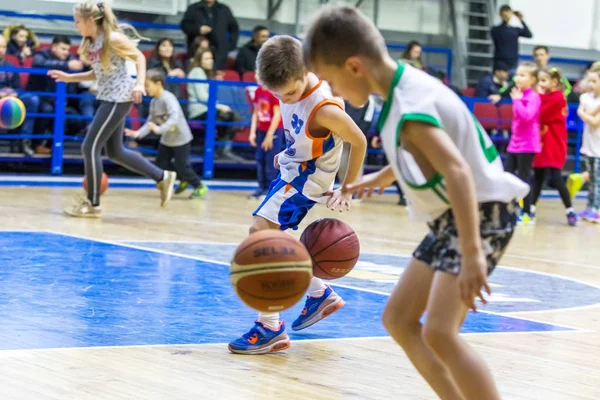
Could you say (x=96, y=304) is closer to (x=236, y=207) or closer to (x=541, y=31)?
(x=236, y=207)

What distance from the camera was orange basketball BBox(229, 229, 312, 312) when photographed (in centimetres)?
439

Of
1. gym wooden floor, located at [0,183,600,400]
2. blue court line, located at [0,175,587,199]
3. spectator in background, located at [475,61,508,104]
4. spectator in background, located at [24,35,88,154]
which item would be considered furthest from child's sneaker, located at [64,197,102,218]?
spectator in background, located at [475,61,508,104]

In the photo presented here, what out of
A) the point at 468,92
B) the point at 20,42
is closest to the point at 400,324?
the point at 20,42

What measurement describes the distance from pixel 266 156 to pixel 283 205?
26.2ft

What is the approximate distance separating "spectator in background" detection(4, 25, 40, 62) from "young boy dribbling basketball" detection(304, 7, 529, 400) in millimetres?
11214

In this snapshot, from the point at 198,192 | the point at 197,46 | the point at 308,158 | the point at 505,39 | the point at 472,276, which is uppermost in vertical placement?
the point at 472,276

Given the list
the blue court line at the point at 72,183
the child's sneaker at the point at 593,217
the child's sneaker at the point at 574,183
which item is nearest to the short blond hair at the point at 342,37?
the child's sneaker at the point at 593,217

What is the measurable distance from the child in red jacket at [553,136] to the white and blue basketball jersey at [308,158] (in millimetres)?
7592

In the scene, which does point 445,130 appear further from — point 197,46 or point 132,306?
point 197,46

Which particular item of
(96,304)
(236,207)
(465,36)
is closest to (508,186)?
(96,304)

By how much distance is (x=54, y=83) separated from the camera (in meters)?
14.3

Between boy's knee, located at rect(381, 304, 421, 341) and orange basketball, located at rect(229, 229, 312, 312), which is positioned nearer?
boy's knee, located at rect(381, 304, 421, 341)

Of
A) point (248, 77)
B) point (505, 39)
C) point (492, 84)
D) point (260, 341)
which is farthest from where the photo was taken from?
point (505, 39)

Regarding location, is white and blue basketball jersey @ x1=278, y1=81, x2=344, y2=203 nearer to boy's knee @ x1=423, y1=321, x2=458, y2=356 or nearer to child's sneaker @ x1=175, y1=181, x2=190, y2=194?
boy's knee @ x1=423, y1=321, x2=458, y2=356
